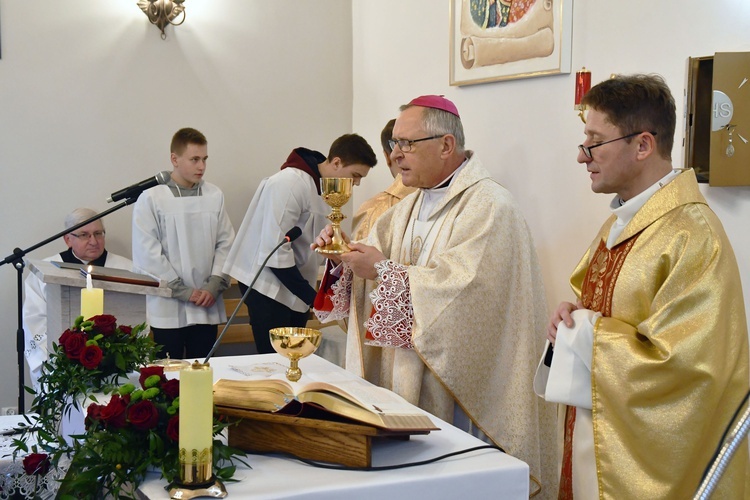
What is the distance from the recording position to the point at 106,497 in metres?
1.91

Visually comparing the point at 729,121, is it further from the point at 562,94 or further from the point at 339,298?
the point at 339,298

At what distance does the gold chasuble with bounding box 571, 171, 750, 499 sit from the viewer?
223 cm

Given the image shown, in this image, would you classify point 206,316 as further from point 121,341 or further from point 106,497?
point 106,497

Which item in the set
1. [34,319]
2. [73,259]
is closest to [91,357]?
[34,319]

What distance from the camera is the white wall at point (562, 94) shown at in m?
3.18

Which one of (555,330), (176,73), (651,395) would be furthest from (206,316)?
(651,395)

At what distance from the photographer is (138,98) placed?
18.2 feet

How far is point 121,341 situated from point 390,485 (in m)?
1.07

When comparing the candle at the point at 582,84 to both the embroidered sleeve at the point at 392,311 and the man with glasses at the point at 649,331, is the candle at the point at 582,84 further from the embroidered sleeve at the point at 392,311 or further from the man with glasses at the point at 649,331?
the embroidered sleeve at the point at 392,311

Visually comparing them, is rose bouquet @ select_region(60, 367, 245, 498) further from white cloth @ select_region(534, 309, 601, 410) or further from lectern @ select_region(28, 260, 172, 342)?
lectern @ select_region(28, 260, 172, 342)


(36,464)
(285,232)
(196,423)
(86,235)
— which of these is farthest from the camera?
(86,235)

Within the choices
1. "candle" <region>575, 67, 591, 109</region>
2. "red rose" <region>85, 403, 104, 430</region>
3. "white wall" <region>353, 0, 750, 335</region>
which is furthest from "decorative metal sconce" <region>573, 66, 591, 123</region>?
"red rose" <region>85, 403, 104, 430</region>

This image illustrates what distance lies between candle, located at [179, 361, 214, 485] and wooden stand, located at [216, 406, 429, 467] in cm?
29

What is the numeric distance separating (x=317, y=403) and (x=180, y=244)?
342 cm
